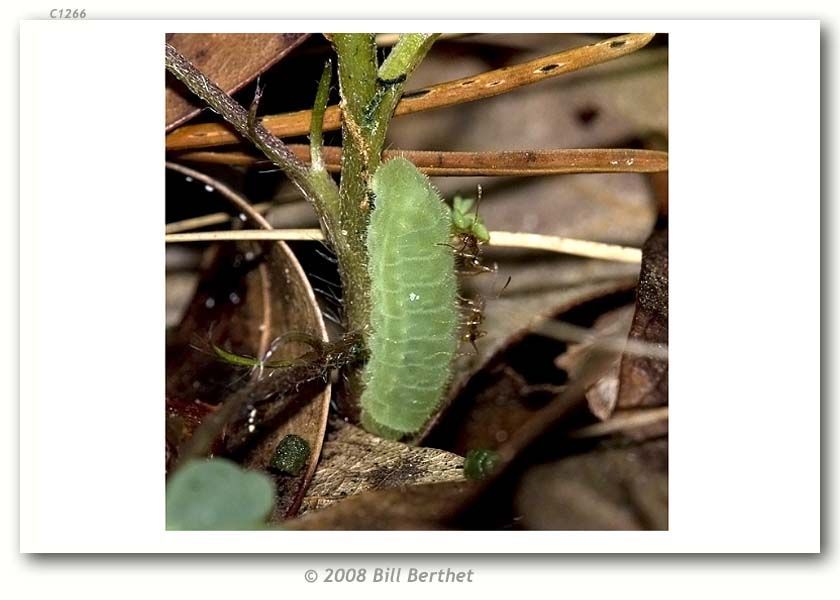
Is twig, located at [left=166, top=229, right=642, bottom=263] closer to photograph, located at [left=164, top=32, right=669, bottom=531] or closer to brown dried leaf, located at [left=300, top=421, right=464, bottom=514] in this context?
photograph, located at [left=164, top=32, right=669, bottom=531]

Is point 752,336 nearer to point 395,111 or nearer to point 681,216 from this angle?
point 681,216

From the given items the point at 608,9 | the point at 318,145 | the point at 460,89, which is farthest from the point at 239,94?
the point at 608,9

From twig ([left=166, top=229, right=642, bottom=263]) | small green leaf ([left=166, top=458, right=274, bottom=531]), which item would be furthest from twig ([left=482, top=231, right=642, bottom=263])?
small green leaf ([left=166, top=458, right=274, bottom=531])

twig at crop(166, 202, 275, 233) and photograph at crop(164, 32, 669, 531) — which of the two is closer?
photograph at crop(164, 32, 669, 531)

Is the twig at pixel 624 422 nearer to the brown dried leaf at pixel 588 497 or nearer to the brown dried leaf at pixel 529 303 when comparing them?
the brown dried leaf at pixel 588 497

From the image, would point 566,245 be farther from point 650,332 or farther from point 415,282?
point 415,282

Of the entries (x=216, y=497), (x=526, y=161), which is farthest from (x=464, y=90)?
(x=216, y=497)

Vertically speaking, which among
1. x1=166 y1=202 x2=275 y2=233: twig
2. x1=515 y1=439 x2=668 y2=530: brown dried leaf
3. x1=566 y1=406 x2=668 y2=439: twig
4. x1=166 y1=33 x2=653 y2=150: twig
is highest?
x1=166 y1=33 x2=653 y2=150: twig
